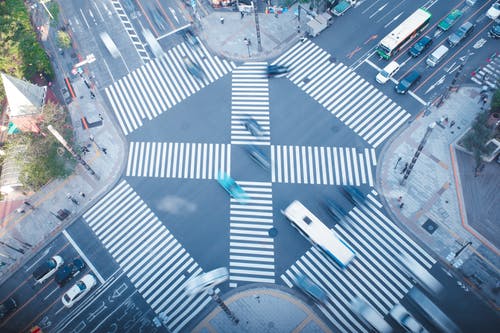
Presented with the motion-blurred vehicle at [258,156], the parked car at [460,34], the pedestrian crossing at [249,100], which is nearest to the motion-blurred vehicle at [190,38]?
the pedestrian crossing at [249,100]

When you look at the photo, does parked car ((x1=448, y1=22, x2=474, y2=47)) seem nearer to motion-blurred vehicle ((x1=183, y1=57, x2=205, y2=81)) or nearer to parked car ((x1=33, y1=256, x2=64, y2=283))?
motion-blurred vehicle ((x1=183, y1=57, x2=205, y2=81))

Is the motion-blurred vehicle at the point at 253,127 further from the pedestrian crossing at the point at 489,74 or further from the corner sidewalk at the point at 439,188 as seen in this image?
the pedestrian crossing at the point at 489,74

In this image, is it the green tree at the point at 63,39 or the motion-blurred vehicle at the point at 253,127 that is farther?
the green tree at the point at 63,39

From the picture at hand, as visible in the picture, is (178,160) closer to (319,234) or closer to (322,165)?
(322,165)

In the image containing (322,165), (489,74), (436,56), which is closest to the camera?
(322,165)

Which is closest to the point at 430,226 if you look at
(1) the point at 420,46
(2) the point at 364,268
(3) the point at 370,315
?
(2) the point at 364,268

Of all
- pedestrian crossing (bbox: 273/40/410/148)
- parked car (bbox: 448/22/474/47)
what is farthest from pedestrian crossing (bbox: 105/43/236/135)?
parked car (bbox: 448/22/474/47)

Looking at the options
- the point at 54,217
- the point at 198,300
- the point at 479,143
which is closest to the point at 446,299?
the point at 479,143

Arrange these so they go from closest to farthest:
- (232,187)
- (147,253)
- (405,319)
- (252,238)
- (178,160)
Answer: (405,319)
(252,238)
(147,253)
(232,187)
(178,160)
